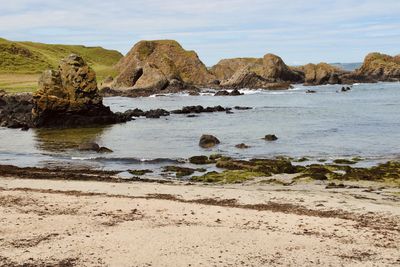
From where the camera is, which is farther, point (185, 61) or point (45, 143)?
point (185, 61)

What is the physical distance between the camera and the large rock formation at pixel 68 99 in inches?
2031

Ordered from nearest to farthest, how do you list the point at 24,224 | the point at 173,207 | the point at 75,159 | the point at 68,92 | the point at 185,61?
the point at 24,224
the point at 173,207
the point at 75,159
the point at 68,92
the point at 185,61

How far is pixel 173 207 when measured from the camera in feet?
61.2

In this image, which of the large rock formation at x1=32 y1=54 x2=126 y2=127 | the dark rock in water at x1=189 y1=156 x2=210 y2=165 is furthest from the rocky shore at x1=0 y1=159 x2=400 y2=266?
the large rock formation at x1=32 y1=54 x2=126 y2=127

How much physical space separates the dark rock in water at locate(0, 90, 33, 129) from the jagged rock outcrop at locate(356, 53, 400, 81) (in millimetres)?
111594

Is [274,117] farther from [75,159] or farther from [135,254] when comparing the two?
[135,254]

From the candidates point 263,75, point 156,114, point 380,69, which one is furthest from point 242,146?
point 380,69

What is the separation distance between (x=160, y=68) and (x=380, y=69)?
226 ft

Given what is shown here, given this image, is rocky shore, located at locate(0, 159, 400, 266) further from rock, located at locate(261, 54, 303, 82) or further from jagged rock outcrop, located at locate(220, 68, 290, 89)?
rock, located at locate(261, 54, 303, 82)

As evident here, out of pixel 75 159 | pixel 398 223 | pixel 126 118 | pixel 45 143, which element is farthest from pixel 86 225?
pixel 126 118

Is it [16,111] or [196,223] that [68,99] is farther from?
[196,223]

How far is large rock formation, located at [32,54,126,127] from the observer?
51594mm

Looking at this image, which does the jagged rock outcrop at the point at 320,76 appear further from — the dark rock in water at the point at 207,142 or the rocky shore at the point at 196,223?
the rocky shore at the point at 196,223

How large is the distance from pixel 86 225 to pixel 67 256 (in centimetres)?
273
